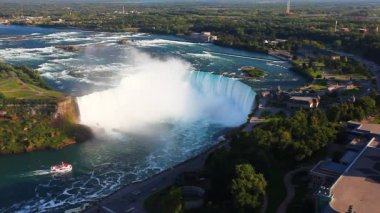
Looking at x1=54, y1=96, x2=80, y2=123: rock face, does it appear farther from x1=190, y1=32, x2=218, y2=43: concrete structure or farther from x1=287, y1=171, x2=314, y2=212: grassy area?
x1=190, y1=32, x2=218, y2=43: concrete structure

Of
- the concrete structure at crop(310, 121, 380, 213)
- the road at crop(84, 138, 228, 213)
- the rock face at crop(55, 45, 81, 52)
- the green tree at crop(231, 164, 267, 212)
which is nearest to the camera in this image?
the concrete structure at crop(310, 121, 380, 213)

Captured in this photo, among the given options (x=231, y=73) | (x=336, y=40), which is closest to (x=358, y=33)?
(x=336, y=40)

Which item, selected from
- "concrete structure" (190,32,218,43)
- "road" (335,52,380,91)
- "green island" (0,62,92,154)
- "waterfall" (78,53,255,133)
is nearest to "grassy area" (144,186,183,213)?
"green island" (0,62,92,154)

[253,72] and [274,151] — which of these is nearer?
[274,151]

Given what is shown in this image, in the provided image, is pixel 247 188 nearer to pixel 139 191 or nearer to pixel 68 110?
pixel 139 191

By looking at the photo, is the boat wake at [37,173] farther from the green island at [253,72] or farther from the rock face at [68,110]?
the green island at [253,72]

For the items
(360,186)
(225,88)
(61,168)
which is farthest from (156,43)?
(360,186)
